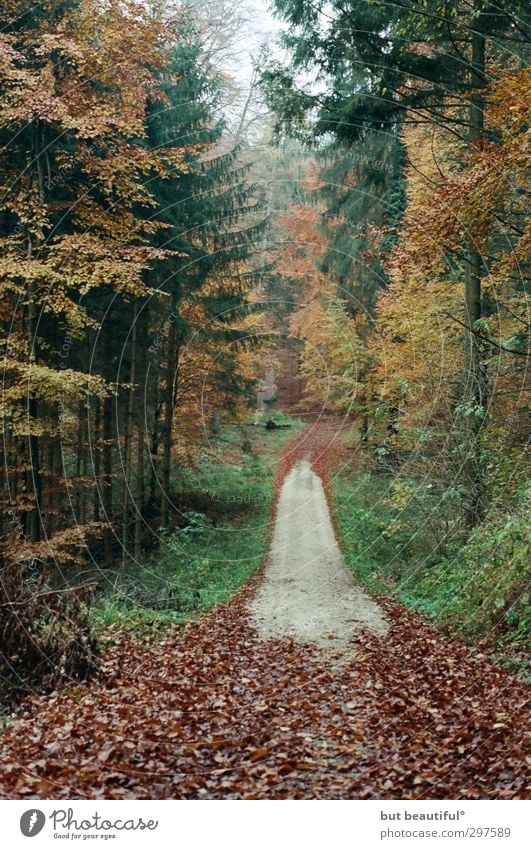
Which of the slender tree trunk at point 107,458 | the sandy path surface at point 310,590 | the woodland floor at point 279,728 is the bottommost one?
the sandy path surface at point 310,590

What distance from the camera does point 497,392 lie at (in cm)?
1107

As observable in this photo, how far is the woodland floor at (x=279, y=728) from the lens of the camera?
5.31 m

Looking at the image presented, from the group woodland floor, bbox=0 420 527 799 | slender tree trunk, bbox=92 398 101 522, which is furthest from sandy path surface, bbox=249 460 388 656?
slender tree trunk, bbox=92 398 101 522

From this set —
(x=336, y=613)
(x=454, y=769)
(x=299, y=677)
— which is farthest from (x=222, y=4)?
(x=454, y=769)

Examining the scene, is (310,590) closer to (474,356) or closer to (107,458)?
(474,356)

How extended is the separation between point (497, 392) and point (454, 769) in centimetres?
698

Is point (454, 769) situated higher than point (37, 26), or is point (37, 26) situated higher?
point (37, 26)

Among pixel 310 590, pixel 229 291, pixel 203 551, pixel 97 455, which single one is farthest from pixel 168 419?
pixel 310 590

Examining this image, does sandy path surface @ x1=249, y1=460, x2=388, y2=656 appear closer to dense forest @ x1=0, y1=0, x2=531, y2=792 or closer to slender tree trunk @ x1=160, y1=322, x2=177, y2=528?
dense forest @ x1=0, y1=0, x2=531, y2=792

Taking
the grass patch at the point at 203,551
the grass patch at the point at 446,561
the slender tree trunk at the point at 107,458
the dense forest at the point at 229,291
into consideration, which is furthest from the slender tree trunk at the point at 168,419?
the grass patch at the point at 446,561

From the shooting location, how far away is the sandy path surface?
10344 mm

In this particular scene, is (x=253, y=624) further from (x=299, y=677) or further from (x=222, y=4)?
(x=222, y=4)

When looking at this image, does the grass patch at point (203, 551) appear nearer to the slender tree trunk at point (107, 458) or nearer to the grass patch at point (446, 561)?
the slender tree trunk at point (107, 458)

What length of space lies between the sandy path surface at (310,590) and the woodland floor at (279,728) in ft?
4.05
